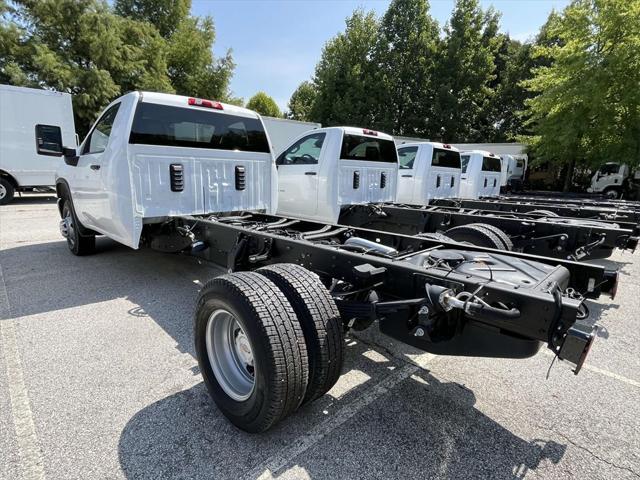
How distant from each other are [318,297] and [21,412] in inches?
76.5

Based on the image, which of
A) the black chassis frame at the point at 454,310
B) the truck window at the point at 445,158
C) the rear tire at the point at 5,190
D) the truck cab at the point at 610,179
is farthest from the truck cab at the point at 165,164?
the truck cab at the point at 610,179

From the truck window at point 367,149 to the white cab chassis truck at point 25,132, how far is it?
9551 mm

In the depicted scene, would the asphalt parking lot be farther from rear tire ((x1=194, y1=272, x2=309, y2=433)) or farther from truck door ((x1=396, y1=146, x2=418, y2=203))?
truck door ((x1=396, y1=146, x2=418, y2=203))

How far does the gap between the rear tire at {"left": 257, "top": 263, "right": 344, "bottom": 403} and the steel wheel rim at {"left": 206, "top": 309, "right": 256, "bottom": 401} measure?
430 mm

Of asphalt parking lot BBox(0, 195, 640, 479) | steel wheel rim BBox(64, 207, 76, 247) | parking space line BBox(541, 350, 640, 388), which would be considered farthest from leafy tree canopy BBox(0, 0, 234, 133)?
parking space line BBox(541, 350, 640, 388)

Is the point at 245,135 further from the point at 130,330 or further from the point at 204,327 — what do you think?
the point at 204,327

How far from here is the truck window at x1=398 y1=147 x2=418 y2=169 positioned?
8742 millimetres

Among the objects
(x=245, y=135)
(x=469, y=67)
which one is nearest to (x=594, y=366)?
(x=245, y=135)

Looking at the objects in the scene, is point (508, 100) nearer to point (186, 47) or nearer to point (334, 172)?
point (186, 47)

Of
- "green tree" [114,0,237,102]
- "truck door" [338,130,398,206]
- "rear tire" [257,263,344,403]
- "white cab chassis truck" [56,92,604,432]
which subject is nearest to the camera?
"white cab chassis truck" [56,92,604,432]

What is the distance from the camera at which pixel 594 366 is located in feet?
9.63

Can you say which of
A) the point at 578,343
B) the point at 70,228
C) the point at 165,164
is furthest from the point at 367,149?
the point at 578,343

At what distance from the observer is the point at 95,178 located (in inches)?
176

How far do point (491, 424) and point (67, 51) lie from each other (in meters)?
23.4
